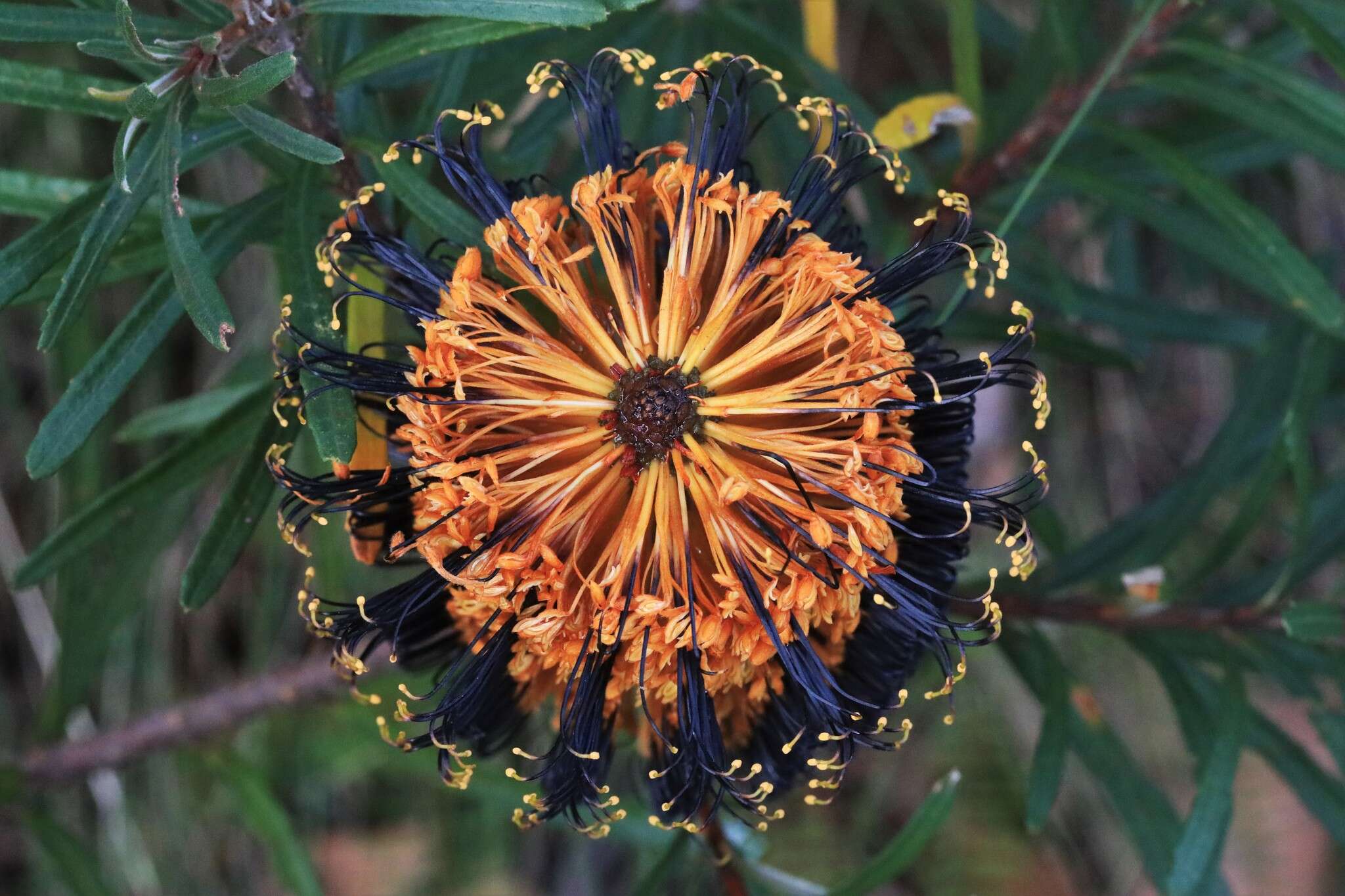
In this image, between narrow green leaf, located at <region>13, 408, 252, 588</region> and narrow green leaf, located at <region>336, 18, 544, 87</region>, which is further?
narrow green leaf, located at <region>13, 408, 252, 588</region>

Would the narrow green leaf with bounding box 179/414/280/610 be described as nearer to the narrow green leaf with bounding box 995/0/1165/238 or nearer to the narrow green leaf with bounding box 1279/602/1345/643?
the narrow green leaf with bounding box 995/0/1165/238

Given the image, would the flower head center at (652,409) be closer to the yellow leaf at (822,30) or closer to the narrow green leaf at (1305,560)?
the yellow leaf at (822,30)

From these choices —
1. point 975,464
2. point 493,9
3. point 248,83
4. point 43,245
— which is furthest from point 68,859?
point 975,464

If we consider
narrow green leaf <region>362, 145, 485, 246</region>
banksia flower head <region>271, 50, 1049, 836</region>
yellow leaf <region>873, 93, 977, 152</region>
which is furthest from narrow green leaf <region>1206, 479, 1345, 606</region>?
narrow green leaf <region>362, 145, 485, 246</region>

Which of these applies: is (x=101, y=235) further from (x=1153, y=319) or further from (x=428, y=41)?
(x=1153, y=319)

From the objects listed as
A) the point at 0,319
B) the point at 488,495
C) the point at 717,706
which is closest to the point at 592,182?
the point at 488,495

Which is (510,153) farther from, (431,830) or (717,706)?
(431,830)

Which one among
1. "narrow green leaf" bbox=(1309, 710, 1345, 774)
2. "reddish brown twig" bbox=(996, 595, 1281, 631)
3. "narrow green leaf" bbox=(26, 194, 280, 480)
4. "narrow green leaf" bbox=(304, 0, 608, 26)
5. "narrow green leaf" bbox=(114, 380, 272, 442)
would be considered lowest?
"narrow green leaf" bbox=(1309, 710, 1345, 774)
